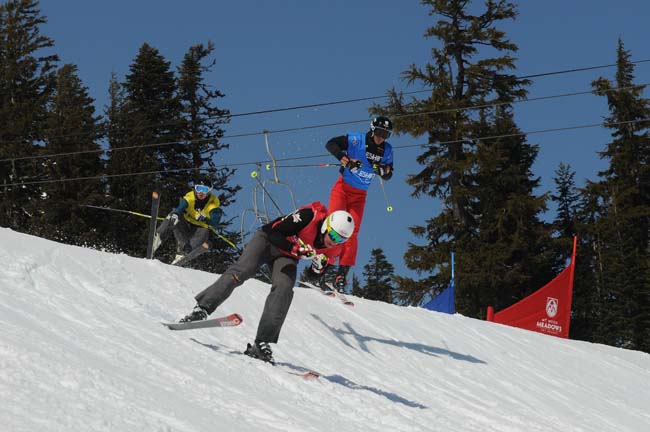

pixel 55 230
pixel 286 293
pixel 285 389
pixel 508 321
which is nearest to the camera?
pixel 285 389

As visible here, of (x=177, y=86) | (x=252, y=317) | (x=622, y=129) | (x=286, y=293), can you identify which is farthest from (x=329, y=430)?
(x=622, y=129)

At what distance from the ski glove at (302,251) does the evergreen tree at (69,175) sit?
2448cm

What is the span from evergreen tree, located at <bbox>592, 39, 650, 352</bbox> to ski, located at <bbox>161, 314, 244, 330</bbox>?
91.9ft

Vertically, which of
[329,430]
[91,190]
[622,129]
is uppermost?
[622,129]

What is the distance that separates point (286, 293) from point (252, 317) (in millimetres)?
2068

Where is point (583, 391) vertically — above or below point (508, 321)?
below

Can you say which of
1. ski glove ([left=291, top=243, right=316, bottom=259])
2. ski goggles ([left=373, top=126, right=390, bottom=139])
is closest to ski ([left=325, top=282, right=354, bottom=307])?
ski goggles ([left=373, top=126, right=390, bottom=139])

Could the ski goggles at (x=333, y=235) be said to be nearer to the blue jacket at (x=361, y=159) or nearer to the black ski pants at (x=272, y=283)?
the black ski pants at (x=272, y=283)

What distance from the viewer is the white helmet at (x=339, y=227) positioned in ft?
22.8

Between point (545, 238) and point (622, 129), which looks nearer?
point (545, 238)

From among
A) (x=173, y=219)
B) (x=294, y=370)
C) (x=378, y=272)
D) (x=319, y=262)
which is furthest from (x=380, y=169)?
(x=378, y=272)

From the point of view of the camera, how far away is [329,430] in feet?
17.5

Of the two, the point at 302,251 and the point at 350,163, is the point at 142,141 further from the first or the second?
the point at 302,251

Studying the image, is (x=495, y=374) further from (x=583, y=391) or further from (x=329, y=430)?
(x=329, y=430)
